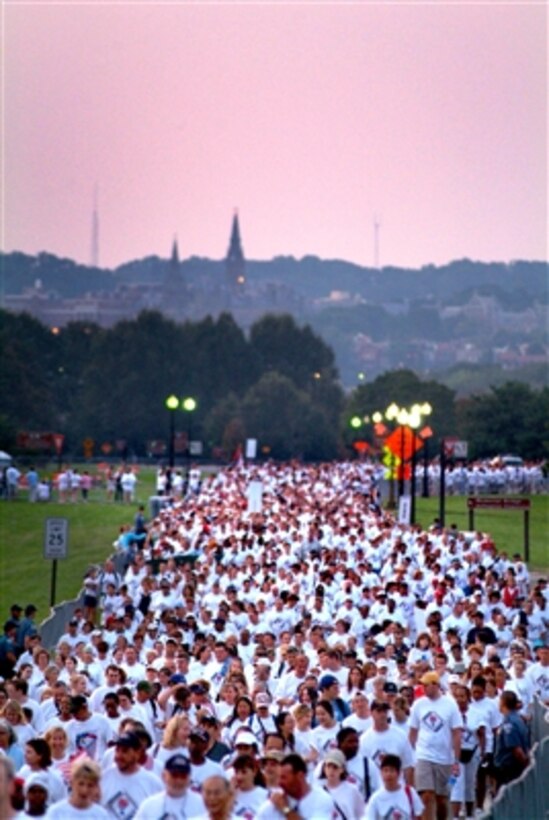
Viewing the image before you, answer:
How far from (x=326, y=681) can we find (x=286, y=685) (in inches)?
64.7

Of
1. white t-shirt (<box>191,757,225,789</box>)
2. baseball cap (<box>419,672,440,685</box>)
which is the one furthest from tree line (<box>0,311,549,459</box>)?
white t-shirt (<box>191,757,225,789</box>)

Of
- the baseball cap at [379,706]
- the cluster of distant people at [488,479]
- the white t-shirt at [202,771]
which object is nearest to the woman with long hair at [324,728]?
the baseball cap at [379,706]

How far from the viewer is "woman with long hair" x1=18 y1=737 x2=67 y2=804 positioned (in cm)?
1305

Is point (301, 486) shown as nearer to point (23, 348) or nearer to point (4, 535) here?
point (4, 535)

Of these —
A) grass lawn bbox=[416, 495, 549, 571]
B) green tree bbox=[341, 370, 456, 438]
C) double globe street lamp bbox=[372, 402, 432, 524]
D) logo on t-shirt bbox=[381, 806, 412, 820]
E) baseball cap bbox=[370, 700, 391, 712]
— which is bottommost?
grass lawn bbox=[416, 495, 549, 571]

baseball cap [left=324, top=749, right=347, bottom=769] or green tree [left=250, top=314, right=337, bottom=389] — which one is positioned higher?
green tree [left=250, top=314, right=337, bottom=389]

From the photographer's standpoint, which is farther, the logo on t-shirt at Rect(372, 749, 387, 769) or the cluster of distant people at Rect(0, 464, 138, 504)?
the cluster of distant people at Rect(0, 464, 138, 504)

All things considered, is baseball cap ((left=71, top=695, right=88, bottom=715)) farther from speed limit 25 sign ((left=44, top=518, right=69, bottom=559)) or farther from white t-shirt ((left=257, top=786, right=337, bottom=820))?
speed limit 25 sign ((left=44, top=518, right=69, bottom=559))

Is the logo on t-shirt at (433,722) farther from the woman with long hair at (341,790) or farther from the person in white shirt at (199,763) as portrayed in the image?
the person in white shirt at (199,763)

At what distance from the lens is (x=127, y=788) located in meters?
12.5

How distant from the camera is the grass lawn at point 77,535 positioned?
1820 inches

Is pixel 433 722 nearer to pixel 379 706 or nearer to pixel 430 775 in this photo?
pixel 430 775

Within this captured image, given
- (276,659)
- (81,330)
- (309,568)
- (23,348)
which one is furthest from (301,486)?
(81,330)

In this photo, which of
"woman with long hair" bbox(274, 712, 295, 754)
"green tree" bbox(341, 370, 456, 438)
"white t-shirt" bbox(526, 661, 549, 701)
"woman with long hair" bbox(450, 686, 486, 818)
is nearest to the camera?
"woman with long hair" bbox(274, 712, 295, 754)
